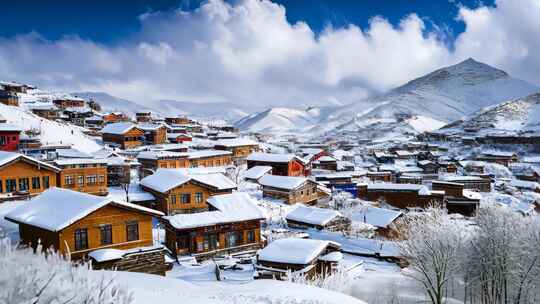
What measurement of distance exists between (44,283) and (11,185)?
2787 cm

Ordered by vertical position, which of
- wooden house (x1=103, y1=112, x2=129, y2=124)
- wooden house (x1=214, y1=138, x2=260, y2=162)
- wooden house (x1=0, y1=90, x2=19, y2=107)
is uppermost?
wooden house (x1=0, y1=90, x2=19, y2=107)

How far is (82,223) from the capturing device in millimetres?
19859

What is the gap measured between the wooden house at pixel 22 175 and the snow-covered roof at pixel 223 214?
11684mm

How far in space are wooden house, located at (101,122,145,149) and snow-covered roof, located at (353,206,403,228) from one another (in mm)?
39418

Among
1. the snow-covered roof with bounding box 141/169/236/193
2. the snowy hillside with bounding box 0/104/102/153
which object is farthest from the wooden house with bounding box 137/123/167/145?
the snow-covered roof with bounding box 141/169/236/193

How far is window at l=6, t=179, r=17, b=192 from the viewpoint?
28031 mm

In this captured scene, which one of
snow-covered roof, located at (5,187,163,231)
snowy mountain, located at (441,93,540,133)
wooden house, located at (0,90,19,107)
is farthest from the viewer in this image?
snowy mountain, located at (441,93,540,133)

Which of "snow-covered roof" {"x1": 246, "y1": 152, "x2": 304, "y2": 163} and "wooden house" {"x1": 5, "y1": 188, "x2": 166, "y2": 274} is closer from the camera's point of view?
"wooden house" {"x1": 5, "y1": 188, "x2": 166, "y2": 274}

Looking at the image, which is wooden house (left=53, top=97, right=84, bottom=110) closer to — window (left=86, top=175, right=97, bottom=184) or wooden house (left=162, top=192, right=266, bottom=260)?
window (left=86, top=175, right=97, bottom=184)

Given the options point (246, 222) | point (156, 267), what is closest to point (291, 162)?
point (246, 222)

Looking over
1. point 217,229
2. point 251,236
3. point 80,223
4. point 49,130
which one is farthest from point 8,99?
point 251,236

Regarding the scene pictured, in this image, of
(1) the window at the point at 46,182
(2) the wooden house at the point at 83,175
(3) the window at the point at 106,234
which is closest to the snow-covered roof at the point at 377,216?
(2) the wooden house at the point at 83,175

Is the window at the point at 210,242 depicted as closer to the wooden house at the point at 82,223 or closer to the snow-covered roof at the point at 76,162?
the wooden house at the point at 82,223

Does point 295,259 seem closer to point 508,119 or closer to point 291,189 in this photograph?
point 291,189
